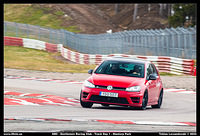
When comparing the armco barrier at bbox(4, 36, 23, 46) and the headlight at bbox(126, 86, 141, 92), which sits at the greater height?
the headlight at bbox(126, 86, 141, 92)

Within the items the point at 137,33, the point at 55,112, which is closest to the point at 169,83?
the point at 55,112

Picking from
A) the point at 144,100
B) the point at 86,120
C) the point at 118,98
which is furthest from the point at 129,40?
the point at 86,120

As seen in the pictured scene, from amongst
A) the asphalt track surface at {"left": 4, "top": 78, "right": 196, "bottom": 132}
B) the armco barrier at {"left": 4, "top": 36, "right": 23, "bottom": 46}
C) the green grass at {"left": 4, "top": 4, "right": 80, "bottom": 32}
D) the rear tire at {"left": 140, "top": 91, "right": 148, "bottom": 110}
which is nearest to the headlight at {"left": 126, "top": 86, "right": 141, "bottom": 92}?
the rear tire at {"left": 140, "top": 91, "right": 148, "bottom": 110}

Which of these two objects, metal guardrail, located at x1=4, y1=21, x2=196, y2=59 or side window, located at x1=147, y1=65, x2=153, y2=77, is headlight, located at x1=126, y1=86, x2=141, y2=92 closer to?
side window, located at x1=147, y1=65, x2=153, y2=77

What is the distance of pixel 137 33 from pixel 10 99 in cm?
2926

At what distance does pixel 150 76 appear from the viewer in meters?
13.4

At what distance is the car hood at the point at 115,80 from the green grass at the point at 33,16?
273 ft

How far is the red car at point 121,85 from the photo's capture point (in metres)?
12.4

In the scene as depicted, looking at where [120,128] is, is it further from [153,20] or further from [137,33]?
[153,20]

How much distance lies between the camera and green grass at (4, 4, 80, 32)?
10094 centimetres

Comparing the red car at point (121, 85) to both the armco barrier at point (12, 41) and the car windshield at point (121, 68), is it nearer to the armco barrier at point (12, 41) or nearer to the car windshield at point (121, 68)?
the car windshield at point (121, 68)

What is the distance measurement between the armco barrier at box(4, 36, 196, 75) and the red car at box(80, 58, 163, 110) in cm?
1659

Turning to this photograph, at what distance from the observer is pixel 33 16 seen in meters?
106

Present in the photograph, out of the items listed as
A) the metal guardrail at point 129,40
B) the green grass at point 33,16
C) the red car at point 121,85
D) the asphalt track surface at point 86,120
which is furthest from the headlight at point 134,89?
the green grass at point 33,16
